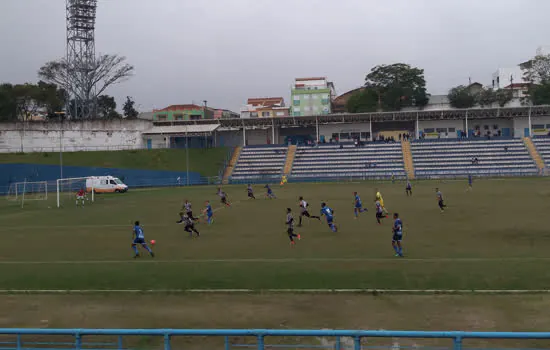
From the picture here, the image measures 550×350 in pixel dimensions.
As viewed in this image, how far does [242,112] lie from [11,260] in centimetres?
8747

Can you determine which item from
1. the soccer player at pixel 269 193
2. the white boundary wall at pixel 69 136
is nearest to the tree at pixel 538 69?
the soccer player at pixel 269 193

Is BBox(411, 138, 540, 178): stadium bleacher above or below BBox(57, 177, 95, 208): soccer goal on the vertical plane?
above

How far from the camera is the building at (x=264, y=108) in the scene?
10575cm

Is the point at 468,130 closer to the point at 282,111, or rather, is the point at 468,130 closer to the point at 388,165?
the point at 388,165

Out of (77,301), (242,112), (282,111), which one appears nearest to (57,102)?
(242,112)

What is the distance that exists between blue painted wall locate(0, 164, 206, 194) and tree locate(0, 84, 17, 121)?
860 inches

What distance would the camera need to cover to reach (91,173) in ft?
218

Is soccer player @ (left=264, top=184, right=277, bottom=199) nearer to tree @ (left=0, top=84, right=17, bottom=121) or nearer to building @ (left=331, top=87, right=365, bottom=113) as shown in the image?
tree @ (left=0, top=84, right=17, bottom=121)

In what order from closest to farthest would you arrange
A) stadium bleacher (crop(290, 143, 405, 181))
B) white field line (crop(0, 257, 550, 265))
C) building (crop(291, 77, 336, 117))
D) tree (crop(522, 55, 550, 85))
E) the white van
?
white field line (crop(0, 257, 550, 265)) < the white van < stadium bleacher (crop(290, 143, 405, 181)) < tree (crop(522, 55, 550, 85)) < building (crop(291, 77, 336, 117))

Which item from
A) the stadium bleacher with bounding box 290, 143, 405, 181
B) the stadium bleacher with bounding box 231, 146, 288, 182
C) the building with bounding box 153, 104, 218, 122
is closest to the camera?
the stadium bleacher with bounding box 290, 143, 405, 181

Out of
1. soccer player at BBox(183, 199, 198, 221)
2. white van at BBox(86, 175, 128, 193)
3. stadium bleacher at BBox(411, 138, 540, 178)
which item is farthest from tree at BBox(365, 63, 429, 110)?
soccer player at BBox(183, 199, 198, 221)

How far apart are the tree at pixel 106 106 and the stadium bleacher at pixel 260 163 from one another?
45828 mm

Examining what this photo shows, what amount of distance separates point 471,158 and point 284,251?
53.5m

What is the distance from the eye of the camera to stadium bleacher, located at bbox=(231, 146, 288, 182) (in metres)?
A: 67.1
